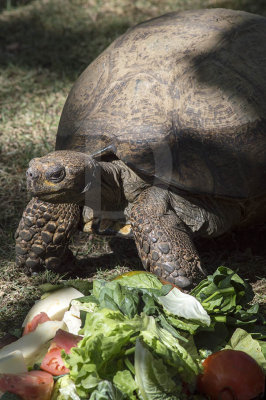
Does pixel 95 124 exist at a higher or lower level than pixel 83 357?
higher

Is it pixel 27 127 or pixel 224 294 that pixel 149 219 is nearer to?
pixel 224 294

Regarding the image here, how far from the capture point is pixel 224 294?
11.4 feet

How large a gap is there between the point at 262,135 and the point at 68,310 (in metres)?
1.84

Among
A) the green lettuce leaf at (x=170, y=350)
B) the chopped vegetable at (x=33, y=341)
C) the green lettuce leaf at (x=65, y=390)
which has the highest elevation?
the green lettuce leaf at (x=170, y=350)

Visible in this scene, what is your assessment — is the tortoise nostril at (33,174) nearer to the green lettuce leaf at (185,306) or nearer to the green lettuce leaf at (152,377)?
the green lettuce leaf at (185,306)

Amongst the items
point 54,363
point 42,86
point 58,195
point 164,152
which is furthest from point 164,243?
point 42,86

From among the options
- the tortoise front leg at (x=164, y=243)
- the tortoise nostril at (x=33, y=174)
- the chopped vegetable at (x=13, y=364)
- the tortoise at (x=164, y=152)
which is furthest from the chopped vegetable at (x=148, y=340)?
the tortoise nostril at (x=33, y=174)

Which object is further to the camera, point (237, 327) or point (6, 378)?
point (237, 327)

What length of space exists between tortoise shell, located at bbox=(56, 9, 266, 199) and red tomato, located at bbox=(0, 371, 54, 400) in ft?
5.47

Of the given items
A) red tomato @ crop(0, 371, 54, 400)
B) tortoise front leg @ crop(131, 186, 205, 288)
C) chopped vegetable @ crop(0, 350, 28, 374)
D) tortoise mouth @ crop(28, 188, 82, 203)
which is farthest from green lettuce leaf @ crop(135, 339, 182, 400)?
tortoise mouth @ crop(28, 188, 82, 203)

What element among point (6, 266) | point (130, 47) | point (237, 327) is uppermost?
point (130, 47)

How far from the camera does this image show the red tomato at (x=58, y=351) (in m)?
3.12

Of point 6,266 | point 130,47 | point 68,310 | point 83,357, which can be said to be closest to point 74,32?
point 130,47

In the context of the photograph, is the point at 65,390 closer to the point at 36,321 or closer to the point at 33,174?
the point at 36,321
